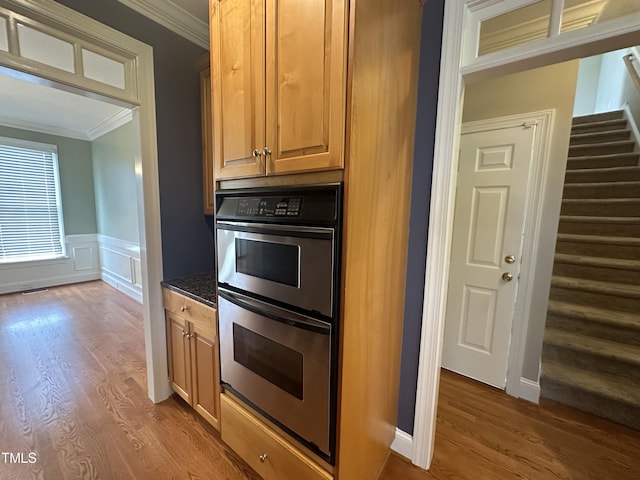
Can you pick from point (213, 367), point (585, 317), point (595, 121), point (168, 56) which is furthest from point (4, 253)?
point (595, 121)

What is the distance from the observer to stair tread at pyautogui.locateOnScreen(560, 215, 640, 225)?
242 centimetres

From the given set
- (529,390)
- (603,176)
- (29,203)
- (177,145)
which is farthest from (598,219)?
(29,203)

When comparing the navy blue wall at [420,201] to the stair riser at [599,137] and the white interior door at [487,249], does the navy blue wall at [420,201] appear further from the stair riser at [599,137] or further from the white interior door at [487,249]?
the stair riser at [599,137]

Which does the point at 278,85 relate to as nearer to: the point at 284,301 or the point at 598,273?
the point at 284,301

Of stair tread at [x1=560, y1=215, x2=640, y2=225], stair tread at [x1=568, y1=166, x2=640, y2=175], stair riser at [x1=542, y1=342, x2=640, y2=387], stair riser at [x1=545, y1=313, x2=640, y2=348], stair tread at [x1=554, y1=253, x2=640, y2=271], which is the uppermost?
stair tread at [x1=568, y1=166, x2=640, y2=175]

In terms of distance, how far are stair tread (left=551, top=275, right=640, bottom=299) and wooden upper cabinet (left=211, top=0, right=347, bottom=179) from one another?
100 inches

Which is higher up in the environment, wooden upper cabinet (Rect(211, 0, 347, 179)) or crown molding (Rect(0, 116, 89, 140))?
crown molding (Rect(0, 116, 89, 140))

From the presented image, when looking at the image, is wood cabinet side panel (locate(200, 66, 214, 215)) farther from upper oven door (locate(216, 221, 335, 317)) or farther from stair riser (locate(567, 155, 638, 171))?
stair riser (locate(567, 155, 638, 171))

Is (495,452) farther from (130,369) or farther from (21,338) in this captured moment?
(21,338)

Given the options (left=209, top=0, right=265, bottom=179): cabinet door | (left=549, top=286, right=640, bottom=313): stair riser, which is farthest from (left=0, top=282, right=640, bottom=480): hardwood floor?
(left=209, top=0, right=265, bottom=179): cabinet door

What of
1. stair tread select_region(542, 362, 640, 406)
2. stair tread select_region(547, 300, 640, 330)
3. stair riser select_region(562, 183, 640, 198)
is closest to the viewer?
stair tread select_region(542, 362, 640, 406)

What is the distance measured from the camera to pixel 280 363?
114 centimetres

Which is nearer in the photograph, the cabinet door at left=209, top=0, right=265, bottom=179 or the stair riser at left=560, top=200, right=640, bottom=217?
the cabinet door at left=209, top=0, right=265, bottom=179

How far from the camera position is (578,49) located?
988 mm
